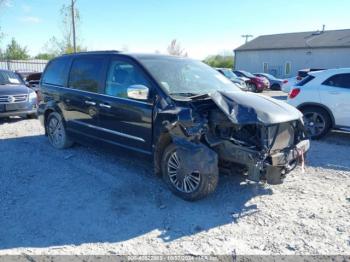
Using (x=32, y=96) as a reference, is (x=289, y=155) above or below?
below

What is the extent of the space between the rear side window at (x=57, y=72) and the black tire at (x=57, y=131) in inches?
25.9

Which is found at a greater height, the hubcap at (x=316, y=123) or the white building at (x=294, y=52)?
the white building at (x=294, y=52)

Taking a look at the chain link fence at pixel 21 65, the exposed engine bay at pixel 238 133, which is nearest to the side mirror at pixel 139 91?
the exposed engine bay at pixel 238 133

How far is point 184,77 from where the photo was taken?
4.93m

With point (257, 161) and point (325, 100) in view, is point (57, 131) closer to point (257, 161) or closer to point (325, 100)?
point (257, 161)

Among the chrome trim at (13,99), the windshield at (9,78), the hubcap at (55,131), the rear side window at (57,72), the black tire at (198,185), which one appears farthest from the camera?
the windshield at (9,78)

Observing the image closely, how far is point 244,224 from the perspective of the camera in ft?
12.3

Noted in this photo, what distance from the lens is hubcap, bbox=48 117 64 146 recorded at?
258 inches

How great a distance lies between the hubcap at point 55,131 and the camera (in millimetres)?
6551

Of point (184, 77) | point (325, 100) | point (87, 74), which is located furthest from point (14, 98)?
point (325, 100)

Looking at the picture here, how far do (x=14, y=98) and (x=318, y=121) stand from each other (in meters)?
8.08

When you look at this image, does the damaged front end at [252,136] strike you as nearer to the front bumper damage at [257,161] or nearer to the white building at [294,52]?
the front bumper damage at [257,161]

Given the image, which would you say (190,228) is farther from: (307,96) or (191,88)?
(307,96)

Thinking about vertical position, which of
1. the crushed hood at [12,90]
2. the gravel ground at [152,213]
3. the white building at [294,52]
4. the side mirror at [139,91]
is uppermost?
the white building at [294,52]
